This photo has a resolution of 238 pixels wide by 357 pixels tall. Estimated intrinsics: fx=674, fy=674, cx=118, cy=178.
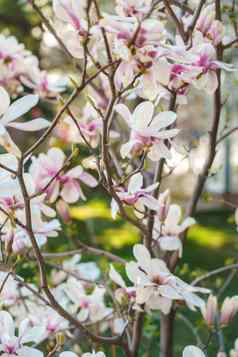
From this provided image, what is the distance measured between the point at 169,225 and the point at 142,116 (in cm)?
36

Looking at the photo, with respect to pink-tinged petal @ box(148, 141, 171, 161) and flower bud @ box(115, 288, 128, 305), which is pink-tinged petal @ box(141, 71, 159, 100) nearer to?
pink-tinged petal @ box(148, 141, 171, 161)

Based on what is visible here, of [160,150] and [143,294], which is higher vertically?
[160,150]

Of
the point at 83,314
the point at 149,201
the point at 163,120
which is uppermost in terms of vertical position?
the point at 163,120

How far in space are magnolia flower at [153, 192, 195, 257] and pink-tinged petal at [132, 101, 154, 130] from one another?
0.28 m

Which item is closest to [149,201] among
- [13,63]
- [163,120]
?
[163,120]

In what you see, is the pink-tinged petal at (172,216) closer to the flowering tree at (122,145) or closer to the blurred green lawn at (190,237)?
the flowering tree at (122,145)

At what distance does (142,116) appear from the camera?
0.96 meters

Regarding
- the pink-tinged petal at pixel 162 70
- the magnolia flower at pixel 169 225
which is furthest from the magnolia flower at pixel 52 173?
the pink-tinged petal at pixel 162 70

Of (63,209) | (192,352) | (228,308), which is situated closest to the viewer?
(192,352)

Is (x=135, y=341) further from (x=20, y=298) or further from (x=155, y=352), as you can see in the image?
(x=155, y=352)

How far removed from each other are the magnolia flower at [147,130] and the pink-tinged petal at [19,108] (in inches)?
5.9

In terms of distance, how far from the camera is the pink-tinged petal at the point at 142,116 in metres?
0.95

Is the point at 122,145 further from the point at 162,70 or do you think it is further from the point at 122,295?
the point at 122,295

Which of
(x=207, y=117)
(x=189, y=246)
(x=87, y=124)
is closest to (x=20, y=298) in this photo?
(x=87, y=124)
